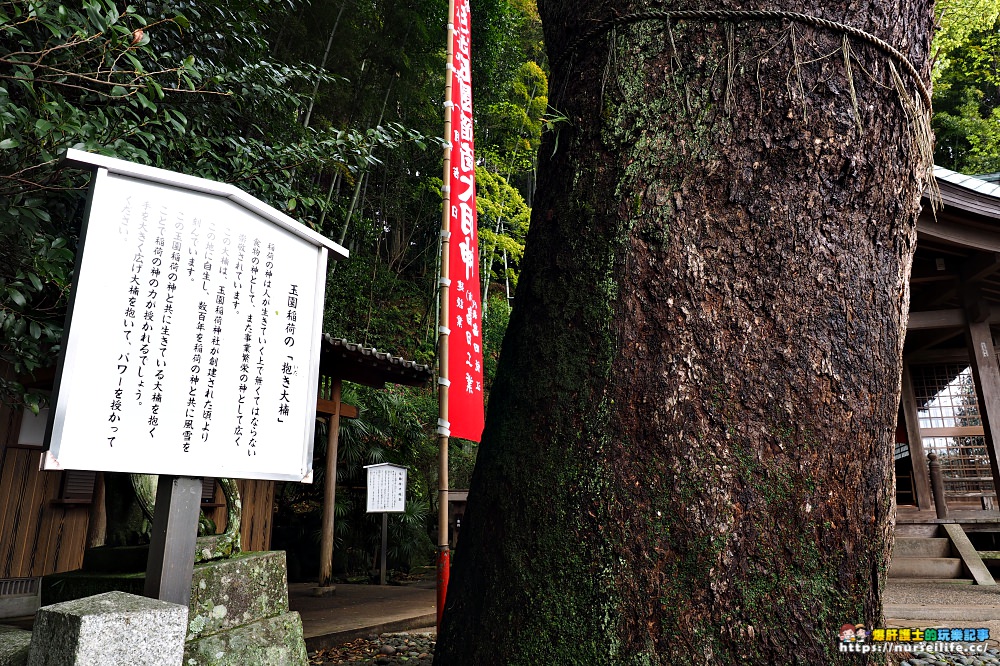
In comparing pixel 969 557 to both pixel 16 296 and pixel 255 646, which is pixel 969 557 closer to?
pixel 255 646

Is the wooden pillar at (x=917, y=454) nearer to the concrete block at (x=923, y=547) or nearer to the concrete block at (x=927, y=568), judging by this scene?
the concrete block at (x=923, y=547)

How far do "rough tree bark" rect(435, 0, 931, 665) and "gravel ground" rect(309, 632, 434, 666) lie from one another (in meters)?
2.28

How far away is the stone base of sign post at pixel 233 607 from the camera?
2676 mm

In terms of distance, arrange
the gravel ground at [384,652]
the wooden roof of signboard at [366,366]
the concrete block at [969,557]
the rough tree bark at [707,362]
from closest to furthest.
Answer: the rough tree bark at [707,362]
the gravel ground at [384,652]
the concrete block at [969,557]
the wooden roof of signboard at [366,366]

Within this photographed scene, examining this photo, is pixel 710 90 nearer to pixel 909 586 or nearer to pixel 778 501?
pixel 778 501

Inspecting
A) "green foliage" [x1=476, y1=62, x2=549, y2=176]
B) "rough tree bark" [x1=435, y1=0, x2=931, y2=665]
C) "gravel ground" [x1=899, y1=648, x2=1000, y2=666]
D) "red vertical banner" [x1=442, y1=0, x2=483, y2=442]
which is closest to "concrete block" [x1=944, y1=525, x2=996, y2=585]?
"gravel ground" [x1=899, y1=648, x2=1000, y2=666]

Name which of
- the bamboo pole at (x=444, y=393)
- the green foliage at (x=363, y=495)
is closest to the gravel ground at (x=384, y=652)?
the bamboo pole at (x=444, y=393)

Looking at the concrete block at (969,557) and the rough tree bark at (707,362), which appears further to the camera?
the concrete block at (969,557)

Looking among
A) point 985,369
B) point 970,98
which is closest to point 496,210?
point 985,369

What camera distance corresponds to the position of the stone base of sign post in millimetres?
2676

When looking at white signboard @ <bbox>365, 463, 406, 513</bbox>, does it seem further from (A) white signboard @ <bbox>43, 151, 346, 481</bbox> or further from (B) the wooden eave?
(B) the wooden eave

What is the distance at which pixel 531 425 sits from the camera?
1.90m

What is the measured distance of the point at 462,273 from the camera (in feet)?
13.6

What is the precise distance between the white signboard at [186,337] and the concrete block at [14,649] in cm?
77
